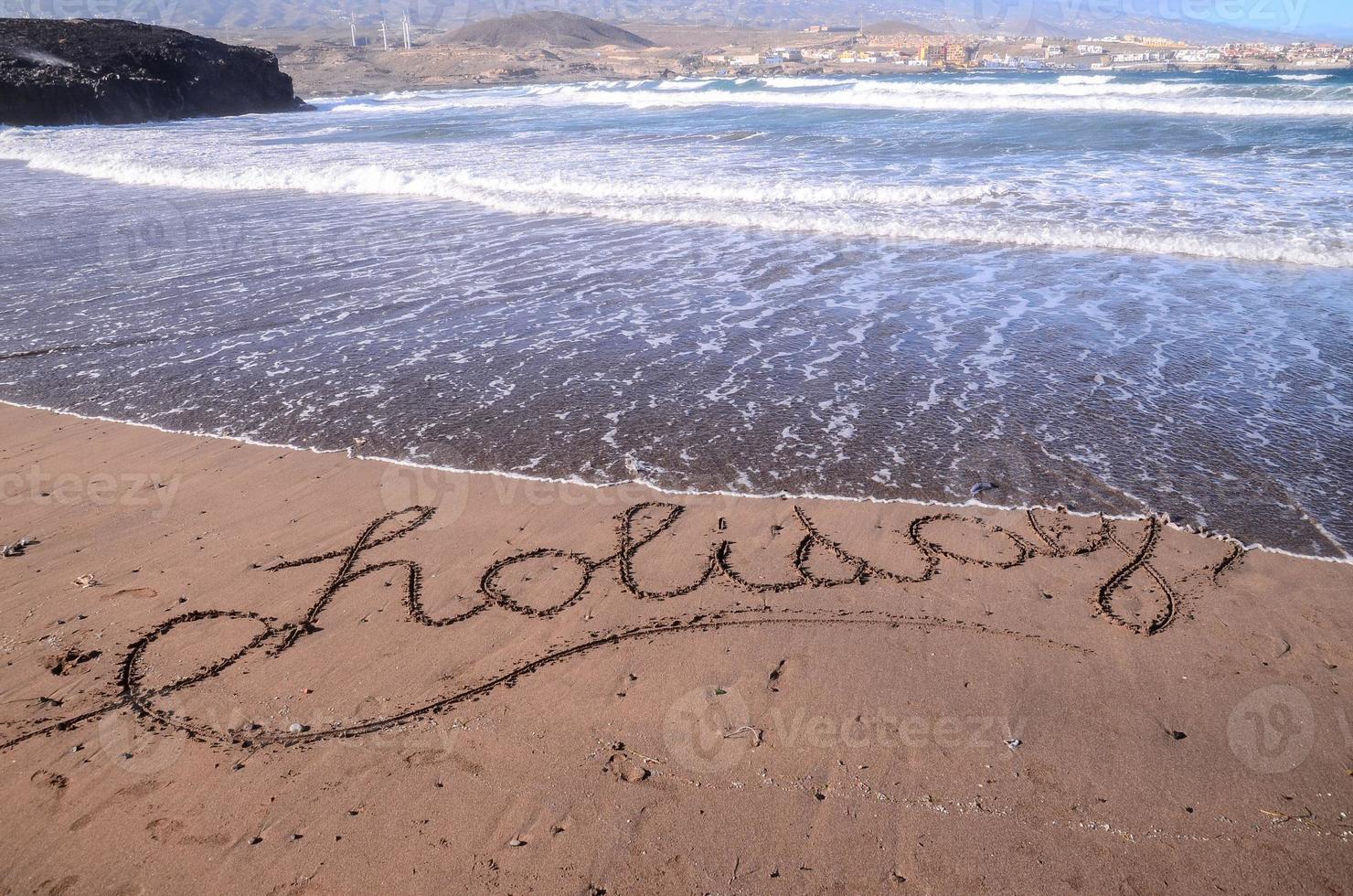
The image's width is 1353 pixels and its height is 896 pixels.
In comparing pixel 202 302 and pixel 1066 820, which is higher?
pixel 202 302

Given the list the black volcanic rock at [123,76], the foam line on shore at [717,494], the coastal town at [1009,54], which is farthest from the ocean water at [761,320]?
the coastal town at [1009,54]

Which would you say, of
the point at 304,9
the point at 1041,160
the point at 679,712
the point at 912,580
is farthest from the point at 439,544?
the point at 304,9

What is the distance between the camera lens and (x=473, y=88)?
203ft

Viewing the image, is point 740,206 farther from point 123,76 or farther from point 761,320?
point 123,76

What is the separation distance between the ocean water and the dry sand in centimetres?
68

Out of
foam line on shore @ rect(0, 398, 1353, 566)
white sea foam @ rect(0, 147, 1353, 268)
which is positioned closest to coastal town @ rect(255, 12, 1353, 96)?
white sea foam @ rect(0, 147, 1353, 268)

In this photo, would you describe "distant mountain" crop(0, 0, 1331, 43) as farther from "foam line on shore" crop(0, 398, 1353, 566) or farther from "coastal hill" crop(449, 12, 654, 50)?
"foam line on shore" crop(0, 398, 1353, 566)

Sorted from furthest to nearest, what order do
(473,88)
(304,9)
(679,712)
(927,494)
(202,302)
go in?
(304,9)
(473,88)
(202,302)
(927,494)
(679,712)

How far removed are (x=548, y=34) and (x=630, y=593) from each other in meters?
102

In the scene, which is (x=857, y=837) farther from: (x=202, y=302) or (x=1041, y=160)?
(x=1041, y=160)

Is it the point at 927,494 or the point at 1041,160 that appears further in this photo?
the point at 1041,160

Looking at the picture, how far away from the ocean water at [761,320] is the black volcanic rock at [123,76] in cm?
2785

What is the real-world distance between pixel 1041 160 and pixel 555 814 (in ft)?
58.9

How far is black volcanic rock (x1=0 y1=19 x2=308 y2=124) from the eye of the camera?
37.9 metres
